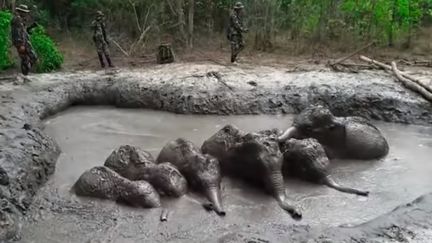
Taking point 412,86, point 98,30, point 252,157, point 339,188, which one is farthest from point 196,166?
point 98,30

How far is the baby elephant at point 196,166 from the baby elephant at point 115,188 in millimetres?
636

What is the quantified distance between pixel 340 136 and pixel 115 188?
381 cm

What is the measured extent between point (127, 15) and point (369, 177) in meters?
12.6

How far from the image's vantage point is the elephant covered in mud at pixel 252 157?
7.61m

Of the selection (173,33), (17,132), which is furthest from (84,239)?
(173,33)

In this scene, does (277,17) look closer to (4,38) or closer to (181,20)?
(181,20)

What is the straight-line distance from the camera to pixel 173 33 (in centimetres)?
1862

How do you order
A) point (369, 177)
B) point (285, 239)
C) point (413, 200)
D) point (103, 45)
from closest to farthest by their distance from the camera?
point (285, 239) → point (413, 200) → point (369, 177) → point (103, 45)

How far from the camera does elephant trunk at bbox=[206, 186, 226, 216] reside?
706 cm

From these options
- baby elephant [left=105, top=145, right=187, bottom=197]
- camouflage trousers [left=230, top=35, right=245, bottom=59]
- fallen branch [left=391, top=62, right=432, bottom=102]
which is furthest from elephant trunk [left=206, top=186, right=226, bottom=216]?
camouflage trousers [left=230, top=35, right=245, bottom=59]

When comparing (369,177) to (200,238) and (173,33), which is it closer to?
(200,238)

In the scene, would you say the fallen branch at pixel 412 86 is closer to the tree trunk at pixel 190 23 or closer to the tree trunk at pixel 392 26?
the tree trunk at pixel 392 26

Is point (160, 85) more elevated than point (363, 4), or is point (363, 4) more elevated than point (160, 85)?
point (363, 4)

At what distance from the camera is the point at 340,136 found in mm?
9070
